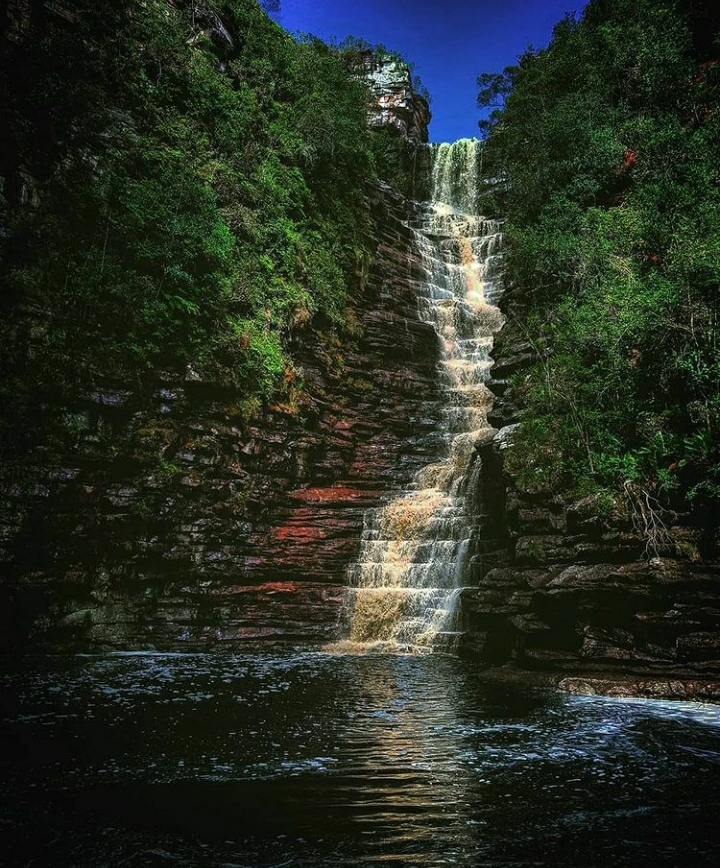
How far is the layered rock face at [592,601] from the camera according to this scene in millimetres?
10711

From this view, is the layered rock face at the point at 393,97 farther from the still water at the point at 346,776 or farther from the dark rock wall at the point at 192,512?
the still water at the point at 346,776

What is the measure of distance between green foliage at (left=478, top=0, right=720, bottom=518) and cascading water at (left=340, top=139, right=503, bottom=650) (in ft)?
11.1

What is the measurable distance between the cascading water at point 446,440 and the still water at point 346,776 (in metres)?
5.45

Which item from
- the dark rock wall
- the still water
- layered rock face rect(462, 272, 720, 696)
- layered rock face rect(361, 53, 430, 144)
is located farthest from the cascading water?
the still water

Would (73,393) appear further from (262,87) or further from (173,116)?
(262,87)

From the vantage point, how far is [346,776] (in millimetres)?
6055

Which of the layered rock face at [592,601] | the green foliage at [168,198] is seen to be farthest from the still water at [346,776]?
the green foliage at [168,198]

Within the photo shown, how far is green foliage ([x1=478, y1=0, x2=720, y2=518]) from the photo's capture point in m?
12.7

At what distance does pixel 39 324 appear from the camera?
14.2 m

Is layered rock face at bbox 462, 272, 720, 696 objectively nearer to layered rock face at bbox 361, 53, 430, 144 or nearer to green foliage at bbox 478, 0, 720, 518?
green foliage at bbox 478, 0, 720, 518

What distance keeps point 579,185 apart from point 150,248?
46.6 feet

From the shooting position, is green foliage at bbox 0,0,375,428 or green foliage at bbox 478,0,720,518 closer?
green foliage at bbox 478,0,720,518

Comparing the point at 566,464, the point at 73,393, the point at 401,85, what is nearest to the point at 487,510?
the point at 566,464

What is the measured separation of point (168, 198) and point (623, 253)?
43.6 feet
